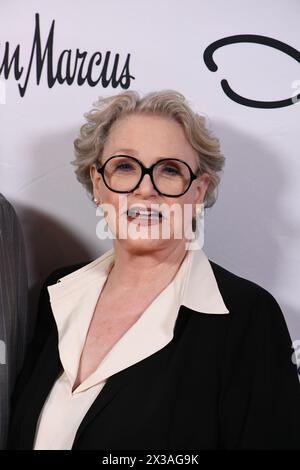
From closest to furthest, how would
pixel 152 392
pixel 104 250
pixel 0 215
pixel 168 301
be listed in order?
pixel 152 392 < pixel 168 301 < pixel 0 215 < pixel 104 250

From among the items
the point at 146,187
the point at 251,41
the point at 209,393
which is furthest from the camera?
the point at 251,41

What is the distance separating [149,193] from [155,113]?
201 mm

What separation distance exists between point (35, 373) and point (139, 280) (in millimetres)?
364

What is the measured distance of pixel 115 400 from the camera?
1.38m

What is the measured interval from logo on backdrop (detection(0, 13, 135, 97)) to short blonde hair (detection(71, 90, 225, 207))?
0.21 meters

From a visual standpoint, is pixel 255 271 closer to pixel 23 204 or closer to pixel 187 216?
pixel 187 216

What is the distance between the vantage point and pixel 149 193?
1.50 meters

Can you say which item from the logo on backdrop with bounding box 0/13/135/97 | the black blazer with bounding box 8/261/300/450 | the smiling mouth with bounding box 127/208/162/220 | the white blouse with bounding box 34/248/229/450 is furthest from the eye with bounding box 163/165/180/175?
the logo on backdrop with bounding box 0/13/135/97

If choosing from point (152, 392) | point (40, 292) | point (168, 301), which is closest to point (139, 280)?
point (168, 301)

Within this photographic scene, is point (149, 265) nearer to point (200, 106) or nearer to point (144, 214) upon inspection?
point (144, 214)

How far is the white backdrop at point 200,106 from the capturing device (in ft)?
5.87

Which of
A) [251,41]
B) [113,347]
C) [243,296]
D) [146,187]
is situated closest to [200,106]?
[251,41]

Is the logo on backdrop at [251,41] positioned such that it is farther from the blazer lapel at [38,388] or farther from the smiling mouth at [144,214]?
the blazer lapel at [38,388]
